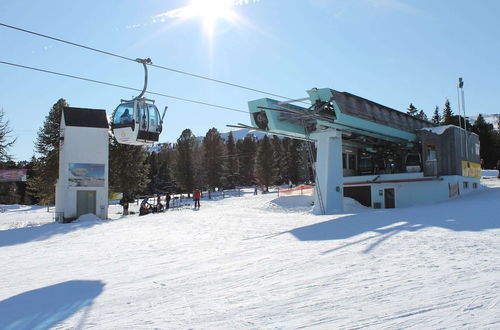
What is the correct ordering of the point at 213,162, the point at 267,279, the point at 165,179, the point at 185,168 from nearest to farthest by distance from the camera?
1. the point at 267,279
2. the point at 185,168
3. the point at 213,162
4. the point at 165,179

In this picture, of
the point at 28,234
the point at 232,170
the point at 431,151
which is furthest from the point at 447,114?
the point at 28,234

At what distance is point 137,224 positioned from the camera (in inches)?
762

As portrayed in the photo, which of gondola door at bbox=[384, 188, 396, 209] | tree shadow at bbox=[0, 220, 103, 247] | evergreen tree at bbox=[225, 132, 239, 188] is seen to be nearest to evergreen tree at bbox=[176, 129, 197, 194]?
evergreen tree at bbox=[225, 132, 239, 188]

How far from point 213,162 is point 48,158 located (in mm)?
37337

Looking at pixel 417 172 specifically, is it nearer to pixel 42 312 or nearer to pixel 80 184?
pixel 80 184

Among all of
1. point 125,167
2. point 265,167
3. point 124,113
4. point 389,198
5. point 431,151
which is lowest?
point 389,198

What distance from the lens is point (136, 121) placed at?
1719 cm

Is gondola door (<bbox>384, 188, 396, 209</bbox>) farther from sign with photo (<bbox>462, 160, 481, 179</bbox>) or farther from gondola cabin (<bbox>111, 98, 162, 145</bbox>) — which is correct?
gondola cabin (<bbox>111, 98, 162, 145</bbox>)

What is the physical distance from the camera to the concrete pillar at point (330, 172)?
2305cm

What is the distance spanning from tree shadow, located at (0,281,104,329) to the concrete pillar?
652 inches

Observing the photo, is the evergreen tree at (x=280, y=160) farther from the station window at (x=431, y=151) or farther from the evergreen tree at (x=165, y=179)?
the station window at (x=431, y=151)

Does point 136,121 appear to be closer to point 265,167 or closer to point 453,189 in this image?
point 453,189

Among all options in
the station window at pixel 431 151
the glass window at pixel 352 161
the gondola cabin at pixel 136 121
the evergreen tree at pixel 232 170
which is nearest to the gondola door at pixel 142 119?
the gondola cabin at pixel 136 121

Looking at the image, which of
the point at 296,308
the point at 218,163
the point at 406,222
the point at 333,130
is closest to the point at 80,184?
the point at 333,130
